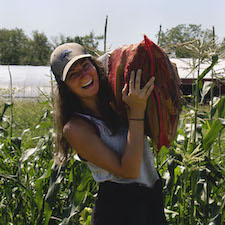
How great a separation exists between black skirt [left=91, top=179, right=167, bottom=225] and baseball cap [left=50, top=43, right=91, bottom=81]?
432 millimetres

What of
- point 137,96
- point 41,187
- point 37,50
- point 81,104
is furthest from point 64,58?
point 37,50

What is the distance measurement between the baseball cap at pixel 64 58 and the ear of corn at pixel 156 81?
12 cm

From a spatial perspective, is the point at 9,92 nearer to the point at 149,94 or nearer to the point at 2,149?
the point at 2,149

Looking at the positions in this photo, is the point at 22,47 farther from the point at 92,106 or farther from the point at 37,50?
the point at 92,106

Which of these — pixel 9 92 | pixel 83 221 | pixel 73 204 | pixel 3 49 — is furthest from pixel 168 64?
pixel 3 49

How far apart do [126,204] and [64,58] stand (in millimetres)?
561

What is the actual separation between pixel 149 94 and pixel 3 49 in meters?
37.5

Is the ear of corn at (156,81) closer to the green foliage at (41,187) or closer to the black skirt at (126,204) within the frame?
the black skirt at (126,204)

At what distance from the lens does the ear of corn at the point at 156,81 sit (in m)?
1.11

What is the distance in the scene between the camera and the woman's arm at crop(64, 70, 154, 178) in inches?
42.8

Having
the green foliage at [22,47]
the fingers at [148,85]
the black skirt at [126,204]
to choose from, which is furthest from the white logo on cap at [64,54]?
the green foliage at [22,47]

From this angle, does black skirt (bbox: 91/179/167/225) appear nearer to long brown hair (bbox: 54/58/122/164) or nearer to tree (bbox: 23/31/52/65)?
long brown hair (bbox: 54/58/122/164)

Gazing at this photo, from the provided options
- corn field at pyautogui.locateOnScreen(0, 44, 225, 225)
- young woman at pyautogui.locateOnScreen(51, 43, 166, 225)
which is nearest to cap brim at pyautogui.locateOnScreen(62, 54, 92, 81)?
young woman at pyautogui.locateOnScreen(51, 43, 166, 225)

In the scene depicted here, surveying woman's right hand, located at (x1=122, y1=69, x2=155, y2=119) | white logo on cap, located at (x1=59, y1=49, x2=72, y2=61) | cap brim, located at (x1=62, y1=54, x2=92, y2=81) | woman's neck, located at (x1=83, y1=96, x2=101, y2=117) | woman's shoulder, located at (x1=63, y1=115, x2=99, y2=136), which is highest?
white logo on cap, located at (x1=59, y1=49, x2=72, y2=61)
